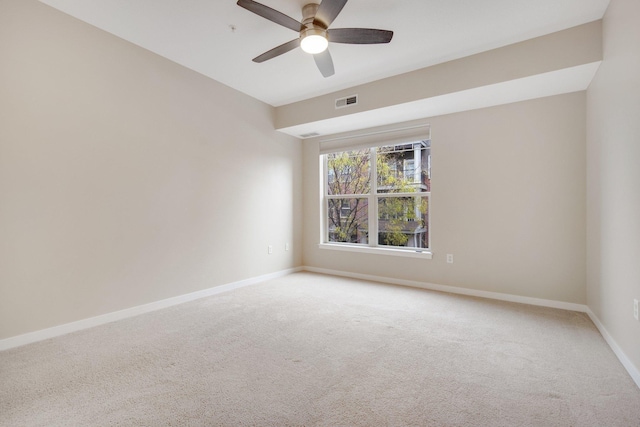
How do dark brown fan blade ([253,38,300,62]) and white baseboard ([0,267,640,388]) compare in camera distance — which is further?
dark brown fan blade ([253,38,300,62])

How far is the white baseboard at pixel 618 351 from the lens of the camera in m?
1.80

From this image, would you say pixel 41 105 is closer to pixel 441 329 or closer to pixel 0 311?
pixel 0 311

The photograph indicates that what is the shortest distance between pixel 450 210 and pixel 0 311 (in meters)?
4.50

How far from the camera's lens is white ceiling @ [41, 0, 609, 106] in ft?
7.86

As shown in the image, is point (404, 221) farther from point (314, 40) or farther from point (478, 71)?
point (314, 40)

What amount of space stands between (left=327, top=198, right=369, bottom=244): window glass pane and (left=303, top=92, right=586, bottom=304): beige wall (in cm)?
86

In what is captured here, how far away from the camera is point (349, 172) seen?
16.1 ft

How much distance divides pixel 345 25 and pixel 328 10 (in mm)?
633

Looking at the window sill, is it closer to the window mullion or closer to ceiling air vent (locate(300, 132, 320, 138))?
the window mullion

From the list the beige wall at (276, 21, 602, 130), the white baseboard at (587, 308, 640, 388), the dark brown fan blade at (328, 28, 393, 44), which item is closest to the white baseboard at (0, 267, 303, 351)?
the beige wall at (276, 21, 602, 130)

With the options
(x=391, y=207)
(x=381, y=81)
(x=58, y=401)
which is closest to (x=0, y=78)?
(x=58, y=401)

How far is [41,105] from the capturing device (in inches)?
94.7

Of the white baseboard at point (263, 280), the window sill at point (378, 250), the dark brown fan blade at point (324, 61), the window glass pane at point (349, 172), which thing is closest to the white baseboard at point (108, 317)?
the white baseboard at point (263, 280)

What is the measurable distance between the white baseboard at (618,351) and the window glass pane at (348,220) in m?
2.80
